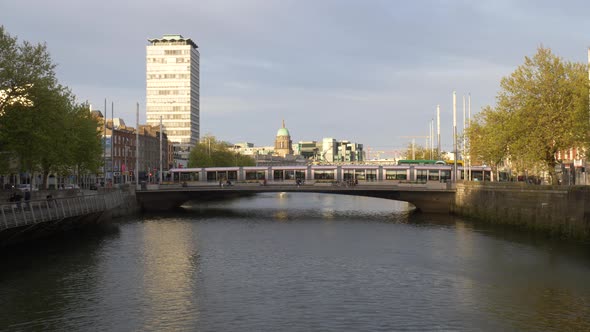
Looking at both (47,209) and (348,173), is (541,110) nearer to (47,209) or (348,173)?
(348,173)

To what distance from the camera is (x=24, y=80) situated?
4766 centimetres

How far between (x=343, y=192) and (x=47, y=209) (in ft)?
141

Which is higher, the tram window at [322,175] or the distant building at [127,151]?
the distant building at [127,151]

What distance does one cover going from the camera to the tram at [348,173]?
94.0m

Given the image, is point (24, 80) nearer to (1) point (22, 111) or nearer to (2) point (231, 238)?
(1) point (22, 111)

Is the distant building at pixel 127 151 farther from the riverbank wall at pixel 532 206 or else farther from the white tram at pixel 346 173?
the riverbank wall at pixel 532 206

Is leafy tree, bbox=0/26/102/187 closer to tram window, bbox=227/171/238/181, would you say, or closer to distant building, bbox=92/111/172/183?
tram window, bbox=227/171/238/181

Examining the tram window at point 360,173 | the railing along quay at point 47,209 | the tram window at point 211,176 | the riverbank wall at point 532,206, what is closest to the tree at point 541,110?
the riverbank wall at point 532,206

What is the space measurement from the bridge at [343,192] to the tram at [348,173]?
7667 millimetres

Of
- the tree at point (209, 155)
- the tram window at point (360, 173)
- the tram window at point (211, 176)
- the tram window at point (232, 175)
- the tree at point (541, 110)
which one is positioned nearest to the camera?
Answer: the tree at point (541, 110)

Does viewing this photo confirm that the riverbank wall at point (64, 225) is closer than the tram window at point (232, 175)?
Yes

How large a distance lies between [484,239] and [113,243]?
3355cm

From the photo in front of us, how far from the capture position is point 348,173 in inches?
3794

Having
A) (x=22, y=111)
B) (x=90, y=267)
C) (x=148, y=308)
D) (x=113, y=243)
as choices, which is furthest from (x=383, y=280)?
(x=22, y=111)
